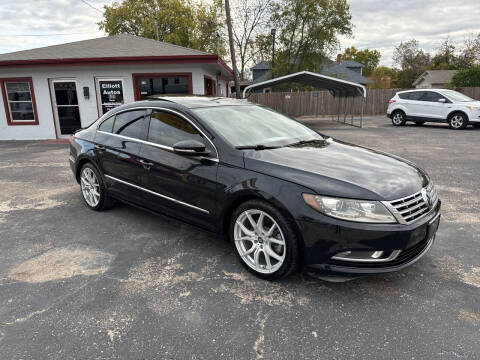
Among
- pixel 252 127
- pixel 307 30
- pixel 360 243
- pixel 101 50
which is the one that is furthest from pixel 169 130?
pixel 307 30

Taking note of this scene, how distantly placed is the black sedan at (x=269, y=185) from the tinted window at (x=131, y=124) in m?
0.02

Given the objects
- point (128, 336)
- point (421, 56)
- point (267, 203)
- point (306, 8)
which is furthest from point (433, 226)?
point (421, 56)

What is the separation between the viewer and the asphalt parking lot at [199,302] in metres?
2.17

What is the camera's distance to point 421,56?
5744 cm

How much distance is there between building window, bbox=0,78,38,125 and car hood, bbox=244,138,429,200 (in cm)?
1289

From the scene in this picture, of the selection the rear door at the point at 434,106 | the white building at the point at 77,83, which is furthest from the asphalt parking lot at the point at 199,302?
the rear door at the point at 434,106

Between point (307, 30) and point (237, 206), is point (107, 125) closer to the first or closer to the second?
point (237, 206)

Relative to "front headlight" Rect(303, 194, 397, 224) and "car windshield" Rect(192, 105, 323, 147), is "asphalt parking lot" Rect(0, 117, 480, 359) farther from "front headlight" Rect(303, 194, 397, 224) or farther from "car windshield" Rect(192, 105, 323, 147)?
"car windshield" Rect(192, 105, 323, 147)

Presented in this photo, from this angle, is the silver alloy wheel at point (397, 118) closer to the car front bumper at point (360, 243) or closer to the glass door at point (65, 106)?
the glass door at point (65, 106)

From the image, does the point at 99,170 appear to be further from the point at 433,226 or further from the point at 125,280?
the point at 433,226

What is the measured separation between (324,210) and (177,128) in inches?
71.2

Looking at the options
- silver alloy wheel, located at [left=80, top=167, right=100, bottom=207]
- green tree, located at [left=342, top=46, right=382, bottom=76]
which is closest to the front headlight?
silver alloy wheel, located at [left=80, top=167, right=100, bottom=207]

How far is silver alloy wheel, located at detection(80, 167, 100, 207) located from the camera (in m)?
4.63

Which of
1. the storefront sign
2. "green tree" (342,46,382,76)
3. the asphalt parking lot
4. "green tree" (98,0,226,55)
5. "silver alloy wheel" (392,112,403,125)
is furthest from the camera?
"green tree" (342,46,382,76)
